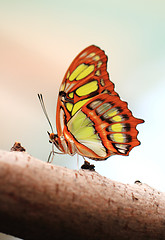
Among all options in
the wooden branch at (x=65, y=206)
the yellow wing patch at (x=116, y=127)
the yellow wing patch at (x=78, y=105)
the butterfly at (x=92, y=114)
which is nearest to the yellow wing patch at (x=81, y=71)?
the butterfly at (x=92, y=114)

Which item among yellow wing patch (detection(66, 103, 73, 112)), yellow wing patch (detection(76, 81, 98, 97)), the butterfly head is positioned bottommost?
the butterfly head

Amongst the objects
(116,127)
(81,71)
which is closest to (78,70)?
(81,71)

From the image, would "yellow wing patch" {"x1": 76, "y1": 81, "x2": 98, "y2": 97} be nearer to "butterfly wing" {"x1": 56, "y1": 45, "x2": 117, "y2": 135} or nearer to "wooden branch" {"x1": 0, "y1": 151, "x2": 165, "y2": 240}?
"butterfly wing" {"x1": 56, "y1": 45, "x2": 117, "y2": 135}

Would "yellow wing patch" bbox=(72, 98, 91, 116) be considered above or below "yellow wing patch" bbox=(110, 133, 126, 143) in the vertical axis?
above

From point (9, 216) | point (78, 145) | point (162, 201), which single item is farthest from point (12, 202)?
point (78, 145)

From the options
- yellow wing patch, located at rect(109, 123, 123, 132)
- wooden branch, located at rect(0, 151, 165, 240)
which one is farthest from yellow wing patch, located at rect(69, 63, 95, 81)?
wooden branch, located at rect(0, 151, 165, 240)

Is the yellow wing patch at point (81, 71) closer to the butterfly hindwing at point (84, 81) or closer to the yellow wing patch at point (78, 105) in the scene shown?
the butterfly hindwing at point (84, 81)

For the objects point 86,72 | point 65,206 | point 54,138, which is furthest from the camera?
point 86,72

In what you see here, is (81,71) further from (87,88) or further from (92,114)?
(92,114)
